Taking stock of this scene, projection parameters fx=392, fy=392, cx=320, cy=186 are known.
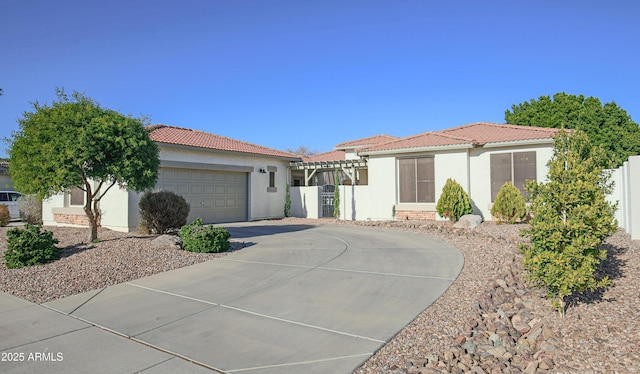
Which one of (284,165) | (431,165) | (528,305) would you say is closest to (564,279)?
(528,305)

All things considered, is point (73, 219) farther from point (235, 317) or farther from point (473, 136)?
point (473, 136)

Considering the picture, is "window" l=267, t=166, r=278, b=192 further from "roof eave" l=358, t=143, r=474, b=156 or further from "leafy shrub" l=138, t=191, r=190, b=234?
"leafy shrub" l=138, t=191, r=190, b=234

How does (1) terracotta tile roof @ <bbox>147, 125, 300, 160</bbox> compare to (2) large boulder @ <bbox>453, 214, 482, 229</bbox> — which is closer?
(2) large boulder @ <bbox>453, 214, 482, 229</bbox>

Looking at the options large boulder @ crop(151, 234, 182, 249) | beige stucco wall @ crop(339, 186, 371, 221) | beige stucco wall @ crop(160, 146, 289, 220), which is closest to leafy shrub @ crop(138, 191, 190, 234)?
large boulder @ crop(151, 234, 182, 249)

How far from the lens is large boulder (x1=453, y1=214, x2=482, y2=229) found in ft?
43.1

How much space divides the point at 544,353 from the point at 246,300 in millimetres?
3889

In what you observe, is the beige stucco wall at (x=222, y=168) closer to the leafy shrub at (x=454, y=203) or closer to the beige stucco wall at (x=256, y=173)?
the beige stucco wall at (x=256, y=173)

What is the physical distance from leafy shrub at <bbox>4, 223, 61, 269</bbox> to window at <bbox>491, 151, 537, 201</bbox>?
14420 mm

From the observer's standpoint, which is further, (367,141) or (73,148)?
(367,141)

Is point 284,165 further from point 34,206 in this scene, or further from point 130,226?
point 34,206

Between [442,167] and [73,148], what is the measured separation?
12.8 m

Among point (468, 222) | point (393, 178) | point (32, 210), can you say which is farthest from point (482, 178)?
point (32, 210)

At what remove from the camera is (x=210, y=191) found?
1738 centimetres

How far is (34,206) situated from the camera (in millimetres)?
17328
